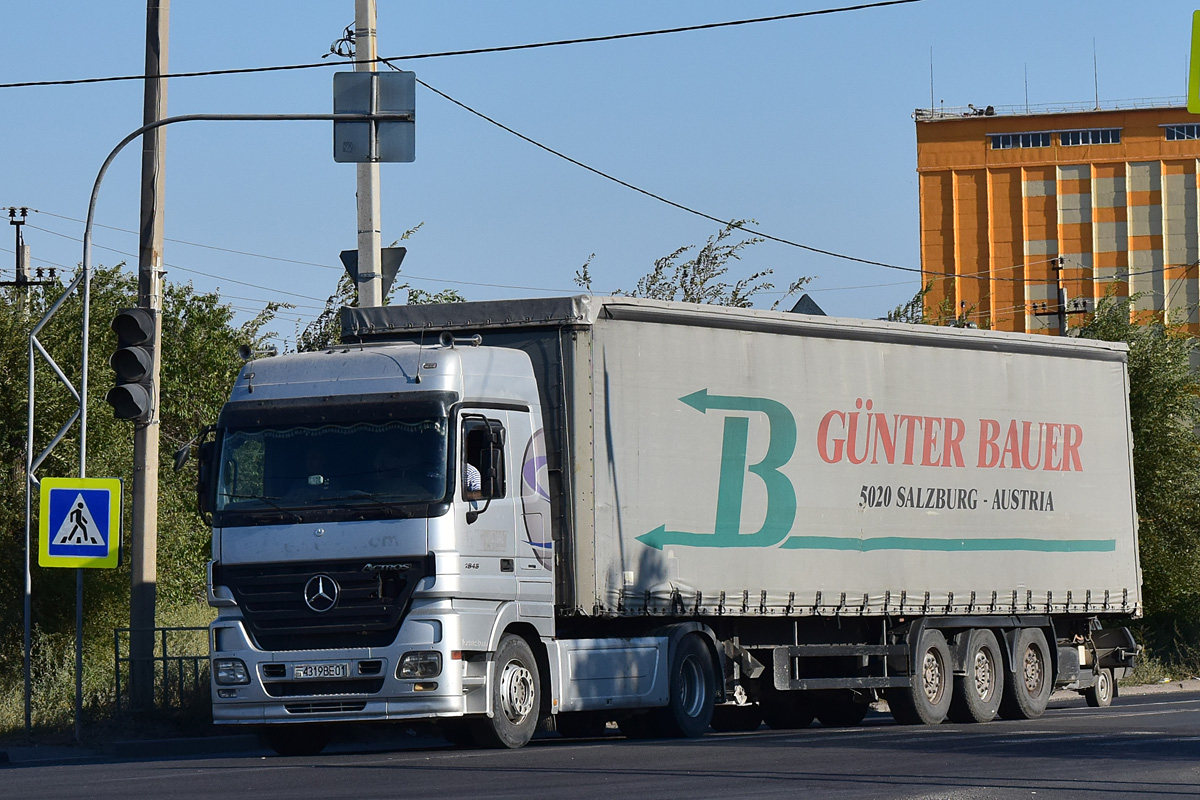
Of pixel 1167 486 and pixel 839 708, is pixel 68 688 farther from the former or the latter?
pixel 1167 486

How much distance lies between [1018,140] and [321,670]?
3904 inches

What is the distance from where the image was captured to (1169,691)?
2855 cm

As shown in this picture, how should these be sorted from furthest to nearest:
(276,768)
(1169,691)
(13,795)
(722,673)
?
1. (1169,691)
2. (722,673)
3. (276,768)
4. (13,795)

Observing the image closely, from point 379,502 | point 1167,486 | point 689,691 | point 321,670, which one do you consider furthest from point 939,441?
point 1167,486

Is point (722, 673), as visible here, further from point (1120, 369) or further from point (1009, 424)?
point (1120, 369)

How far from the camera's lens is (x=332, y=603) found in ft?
46.3

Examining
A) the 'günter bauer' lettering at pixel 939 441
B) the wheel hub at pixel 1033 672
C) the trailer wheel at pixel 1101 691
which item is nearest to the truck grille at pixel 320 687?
the 'günter bauer' lettering at pixel 939 441

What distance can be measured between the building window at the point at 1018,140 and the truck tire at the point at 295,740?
9682 centimetres

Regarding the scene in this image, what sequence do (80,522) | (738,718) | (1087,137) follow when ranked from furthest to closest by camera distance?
(1087,137) → (738,718) → (80,522)

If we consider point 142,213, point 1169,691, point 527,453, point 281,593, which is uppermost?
point 142,213

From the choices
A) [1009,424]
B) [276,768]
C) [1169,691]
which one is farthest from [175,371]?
[276,768]

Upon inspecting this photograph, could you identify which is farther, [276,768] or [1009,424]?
[1009,424]

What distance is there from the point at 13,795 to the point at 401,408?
15.0 ft

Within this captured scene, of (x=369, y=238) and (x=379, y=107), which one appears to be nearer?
(x=379, y=107)
